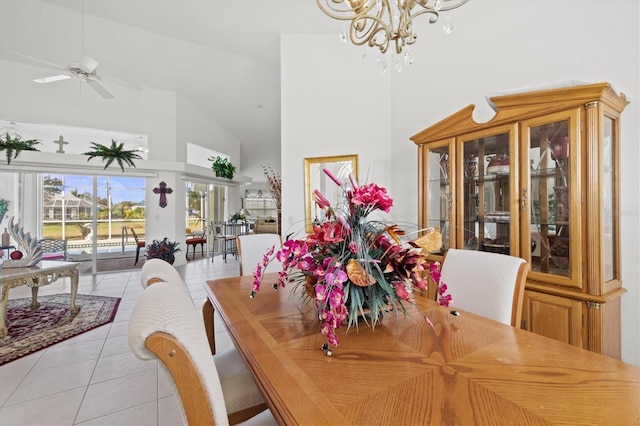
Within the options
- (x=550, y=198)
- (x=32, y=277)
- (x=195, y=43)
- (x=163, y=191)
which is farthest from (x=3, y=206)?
(x=550, y=198)

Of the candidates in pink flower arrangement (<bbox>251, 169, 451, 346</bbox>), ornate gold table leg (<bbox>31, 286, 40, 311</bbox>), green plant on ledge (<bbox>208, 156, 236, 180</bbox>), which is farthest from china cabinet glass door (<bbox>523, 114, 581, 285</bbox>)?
green plant on ledge (<bbox>208, 156, 236, 180</bbox>)

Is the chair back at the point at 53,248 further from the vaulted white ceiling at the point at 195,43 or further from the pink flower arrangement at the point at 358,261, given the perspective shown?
the pink flower arrangement at the point at 358,261

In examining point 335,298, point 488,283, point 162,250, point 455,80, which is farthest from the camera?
point 162,250

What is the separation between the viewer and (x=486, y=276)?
4.66 feet

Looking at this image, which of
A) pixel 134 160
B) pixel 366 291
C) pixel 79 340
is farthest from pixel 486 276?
pixel 134 160

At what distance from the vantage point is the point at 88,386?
2020 mm

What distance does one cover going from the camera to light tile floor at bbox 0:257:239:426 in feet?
5.62

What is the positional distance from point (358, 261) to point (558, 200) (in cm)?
154

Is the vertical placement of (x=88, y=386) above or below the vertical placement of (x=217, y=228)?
below

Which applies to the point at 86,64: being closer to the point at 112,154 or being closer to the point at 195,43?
→ the point at 195,43

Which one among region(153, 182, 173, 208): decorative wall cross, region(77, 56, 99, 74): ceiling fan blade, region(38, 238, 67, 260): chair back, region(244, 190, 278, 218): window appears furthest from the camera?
region(244, 190, 278, 218): window

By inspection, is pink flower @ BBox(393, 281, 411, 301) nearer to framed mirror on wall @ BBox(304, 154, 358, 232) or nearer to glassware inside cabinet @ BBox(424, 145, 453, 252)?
glassware inside cabinet @ BBox(424, 145, 453, 252)

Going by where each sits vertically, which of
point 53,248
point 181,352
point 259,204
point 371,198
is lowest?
point 53,248

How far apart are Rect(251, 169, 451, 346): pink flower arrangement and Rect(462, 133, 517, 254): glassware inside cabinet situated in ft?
4.19
